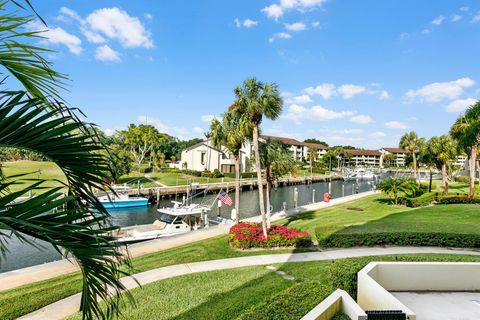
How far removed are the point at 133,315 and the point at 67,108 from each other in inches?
293

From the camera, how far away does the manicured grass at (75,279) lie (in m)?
9.01

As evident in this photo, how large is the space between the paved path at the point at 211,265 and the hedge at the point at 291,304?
181 inches

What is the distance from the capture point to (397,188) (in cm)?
3012

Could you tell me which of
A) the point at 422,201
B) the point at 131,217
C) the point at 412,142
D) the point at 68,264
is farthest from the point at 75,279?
the point at 412,142

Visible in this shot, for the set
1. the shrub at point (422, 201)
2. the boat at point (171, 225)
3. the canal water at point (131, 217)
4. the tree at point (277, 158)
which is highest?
the tree at point (277, 158)

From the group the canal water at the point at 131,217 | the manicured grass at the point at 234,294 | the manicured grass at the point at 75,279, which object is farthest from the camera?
the canal water at the point at 131,217

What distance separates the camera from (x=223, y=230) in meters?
20.0

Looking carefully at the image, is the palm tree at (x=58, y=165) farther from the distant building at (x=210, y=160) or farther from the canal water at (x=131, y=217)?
the distant building at (x=210, y=160)

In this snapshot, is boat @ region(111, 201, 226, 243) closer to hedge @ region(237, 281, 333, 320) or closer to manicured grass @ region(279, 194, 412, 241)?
manicured grass @ region(279, 194, 412, 241)

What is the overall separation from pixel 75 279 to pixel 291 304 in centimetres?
828

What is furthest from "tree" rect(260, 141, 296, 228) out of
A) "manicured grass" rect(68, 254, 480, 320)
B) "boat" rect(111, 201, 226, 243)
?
"manicured grass" rect(68, 254, 480, 320)

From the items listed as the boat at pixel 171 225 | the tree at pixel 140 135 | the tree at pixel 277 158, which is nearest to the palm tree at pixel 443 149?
the tree at pixel 277 158

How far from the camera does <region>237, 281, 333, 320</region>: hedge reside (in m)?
6.43

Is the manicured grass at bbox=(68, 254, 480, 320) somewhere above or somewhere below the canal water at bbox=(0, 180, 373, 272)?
above
